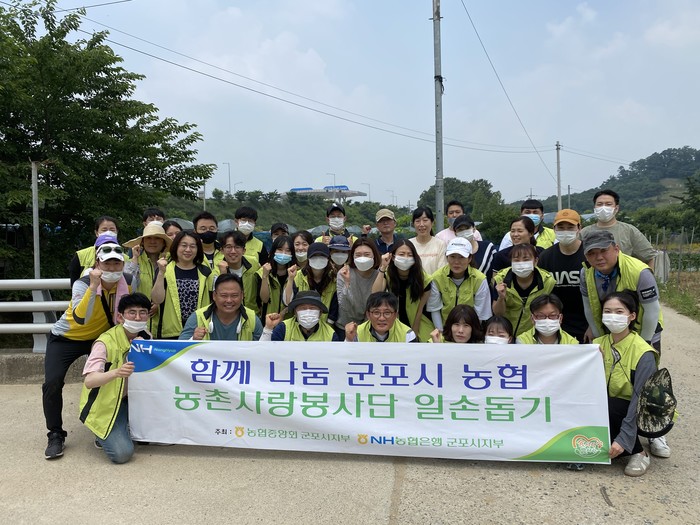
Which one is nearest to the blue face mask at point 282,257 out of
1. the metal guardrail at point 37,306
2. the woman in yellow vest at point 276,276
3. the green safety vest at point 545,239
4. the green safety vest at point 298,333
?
the woman in yellow vest at point 276,276

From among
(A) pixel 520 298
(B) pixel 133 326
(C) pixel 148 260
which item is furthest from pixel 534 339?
(C) pixel 148 260

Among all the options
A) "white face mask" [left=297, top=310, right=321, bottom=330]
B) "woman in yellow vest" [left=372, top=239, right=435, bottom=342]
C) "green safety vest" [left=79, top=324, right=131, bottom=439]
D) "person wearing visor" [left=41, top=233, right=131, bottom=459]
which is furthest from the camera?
"woman in yellow vest" [left=372, top=239, right=435, bottom=342]

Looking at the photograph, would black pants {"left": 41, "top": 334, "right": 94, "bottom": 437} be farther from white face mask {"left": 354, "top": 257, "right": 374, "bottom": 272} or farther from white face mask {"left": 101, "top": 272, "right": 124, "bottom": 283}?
white face mask {"left": 354, "top": 257, "right": 374, "bottom": 272}

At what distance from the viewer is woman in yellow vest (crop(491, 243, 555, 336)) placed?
429 centimetres

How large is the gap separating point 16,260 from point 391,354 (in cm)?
726

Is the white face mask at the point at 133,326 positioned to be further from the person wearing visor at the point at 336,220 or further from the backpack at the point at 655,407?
the backpack at the point at 655,407

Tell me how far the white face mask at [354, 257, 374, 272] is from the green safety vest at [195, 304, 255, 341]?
3.27 ft

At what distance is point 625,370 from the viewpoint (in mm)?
3725

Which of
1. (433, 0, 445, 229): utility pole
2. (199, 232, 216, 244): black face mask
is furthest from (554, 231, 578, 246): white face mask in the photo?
(433, 0, 445, 229): utility pole

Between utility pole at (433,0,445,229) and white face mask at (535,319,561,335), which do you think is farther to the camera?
utility pole at (433,0,445,229)

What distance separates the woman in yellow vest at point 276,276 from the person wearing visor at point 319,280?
0.25 m

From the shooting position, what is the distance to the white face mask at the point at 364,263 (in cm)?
452

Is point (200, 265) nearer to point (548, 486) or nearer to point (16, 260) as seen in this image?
point (548, 486)

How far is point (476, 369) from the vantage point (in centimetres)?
387
